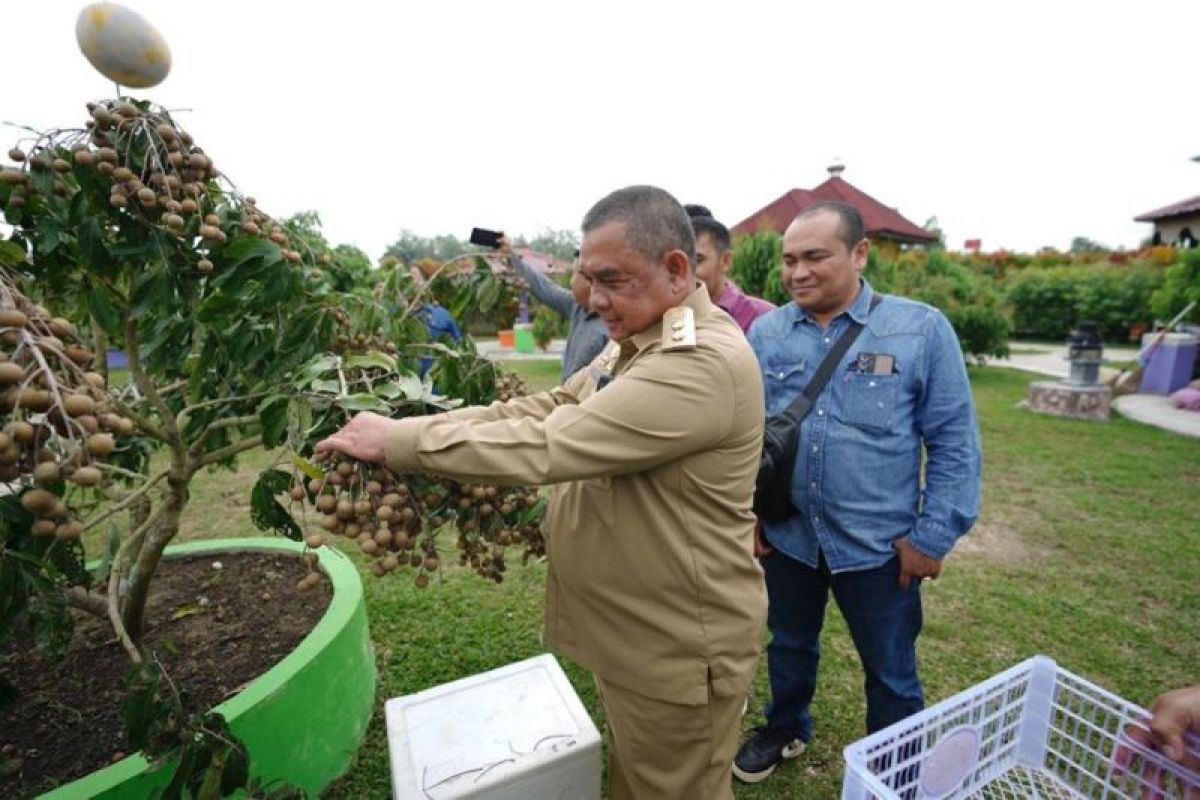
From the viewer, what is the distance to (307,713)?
224cm

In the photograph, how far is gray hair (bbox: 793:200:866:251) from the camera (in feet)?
7.27

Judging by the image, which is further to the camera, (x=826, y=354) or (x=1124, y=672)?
(x=1124, y=672)

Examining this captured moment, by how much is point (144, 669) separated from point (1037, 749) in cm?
248

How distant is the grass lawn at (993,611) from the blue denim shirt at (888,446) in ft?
3.64

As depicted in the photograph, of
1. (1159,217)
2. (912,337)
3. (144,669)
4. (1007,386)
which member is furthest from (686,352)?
(1159,217)

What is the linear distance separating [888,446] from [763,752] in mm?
1353

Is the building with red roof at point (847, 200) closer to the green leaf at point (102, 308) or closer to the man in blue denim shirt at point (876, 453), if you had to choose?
the man in blue denim shirt at point (876, 453)

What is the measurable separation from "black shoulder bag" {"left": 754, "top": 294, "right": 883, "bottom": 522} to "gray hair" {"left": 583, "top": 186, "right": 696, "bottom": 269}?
928 millimetres

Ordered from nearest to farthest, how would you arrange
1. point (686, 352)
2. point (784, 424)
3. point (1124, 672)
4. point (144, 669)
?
point (686, 352), point (144, 669), point (784, 424), point (1124, 672)

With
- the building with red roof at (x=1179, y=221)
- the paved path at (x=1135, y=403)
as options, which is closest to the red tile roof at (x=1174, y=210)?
the building with red roof at (x=1179, y=221)

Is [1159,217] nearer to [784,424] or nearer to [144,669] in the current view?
[784,424]

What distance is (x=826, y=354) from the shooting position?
7.48ft

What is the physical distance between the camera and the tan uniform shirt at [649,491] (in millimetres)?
1356

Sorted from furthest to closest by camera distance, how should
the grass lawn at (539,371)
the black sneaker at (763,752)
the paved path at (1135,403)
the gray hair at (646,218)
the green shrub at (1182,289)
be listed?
the grass lawn at (539,371) → the green shrub at (1182,289) → the paved path at (1135,403) → the black sneaker at (763,752) → the gray hair at (646,218)
